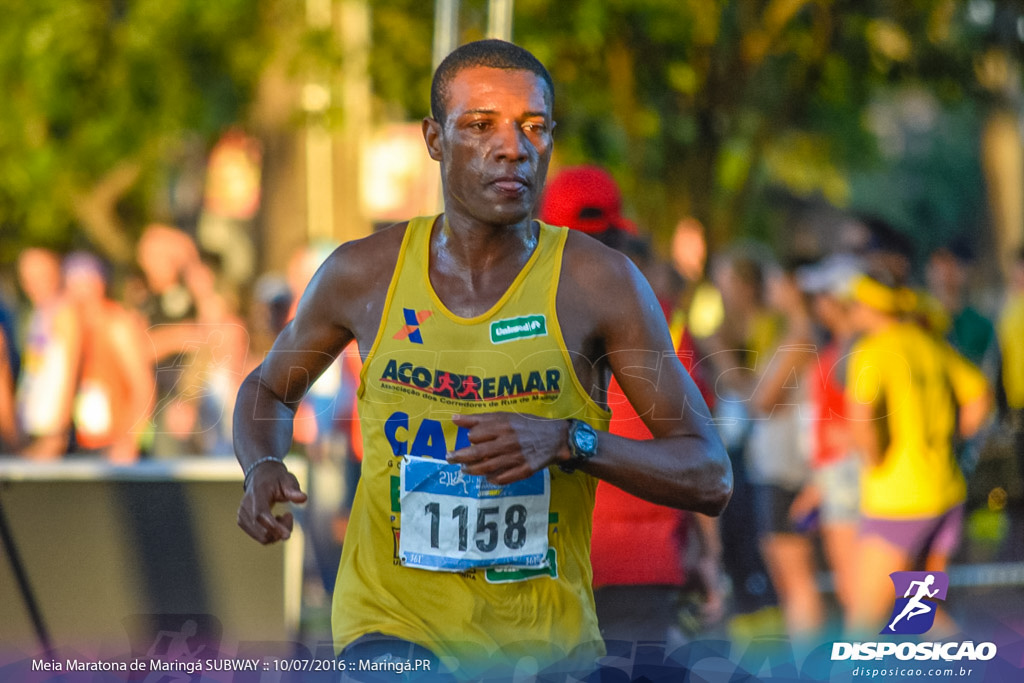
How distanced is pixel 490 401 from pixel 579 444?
1.05 feet

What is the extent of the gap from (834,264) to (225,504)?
322 centimetres

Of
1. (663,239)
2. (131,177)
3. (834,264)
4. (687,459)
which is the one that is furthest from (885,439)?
(131,177)

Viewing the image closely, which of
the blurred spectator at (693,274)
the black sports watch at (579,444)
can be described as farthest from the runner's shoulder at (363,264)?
the blurred spectator at (693,274)

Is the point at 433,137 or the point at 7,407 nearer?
the point at 433,137

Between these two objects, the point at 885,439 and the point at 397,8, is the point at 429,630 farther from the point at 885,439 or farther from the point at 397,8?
the point at 397,8

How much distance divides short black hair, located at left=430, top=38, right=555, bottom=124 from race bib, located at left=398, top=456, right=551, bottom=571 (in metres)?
0.88

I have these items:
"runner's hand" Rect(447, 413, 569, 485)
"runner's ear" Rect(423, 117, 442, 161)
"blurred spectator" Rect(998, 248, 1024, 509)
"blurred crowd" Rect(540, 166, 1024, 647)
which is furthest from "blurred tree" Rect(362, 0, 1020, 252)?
"runner's hand" Rect(447, 413, 569, 485)

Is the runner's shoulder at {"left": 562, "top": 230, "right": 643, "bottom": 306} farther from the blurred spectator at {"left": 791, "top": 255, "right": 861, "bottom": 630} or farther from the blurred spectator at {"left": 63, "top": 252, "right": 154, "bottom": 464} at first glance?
the blurred spectator at {"left": 63, "top": 252, "right": 154, "bottom": 464}

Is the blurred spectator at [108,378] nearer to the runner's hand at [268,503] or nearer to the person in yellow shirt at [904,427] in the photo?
the person in yellow shirt at [904,427]

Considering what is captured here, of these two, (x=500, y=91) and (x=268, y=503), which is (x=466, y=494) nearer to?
(x=268, y=503)

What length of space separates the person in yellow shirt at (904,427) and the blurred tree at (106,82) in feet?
30.9

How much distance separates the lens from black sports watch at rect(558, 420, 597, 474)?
304 centimetres

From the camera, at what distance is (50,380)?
883cm

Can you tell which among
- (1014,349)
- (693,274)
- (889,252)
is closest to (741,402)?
(693,274)
